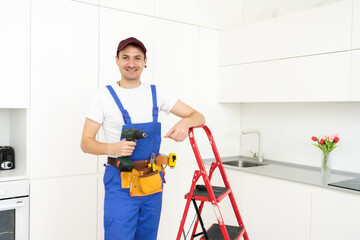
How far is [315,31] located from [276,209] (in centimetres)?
140

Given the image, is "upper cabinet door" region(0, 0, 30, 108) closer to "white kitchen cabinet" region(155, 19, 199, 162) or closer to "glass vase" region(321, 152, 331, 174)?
"white kitchen cabinet" region(155, 19, 199, 162)

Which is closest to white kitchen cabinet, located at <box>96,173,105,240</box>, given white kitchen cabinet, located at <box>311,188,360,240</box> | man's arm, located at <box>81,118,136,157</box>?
man's arm, located at <box>81,118,136,157</box>

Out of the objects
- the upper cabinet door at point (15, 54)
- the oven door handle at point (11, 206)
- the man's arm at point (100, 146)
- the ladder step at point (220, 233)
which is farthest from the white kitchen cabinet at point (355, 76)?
the oven door handle at point (11, 206)

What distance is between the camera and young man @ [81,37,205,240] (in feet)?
6.44

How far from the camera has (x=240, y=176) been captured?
3.07 m

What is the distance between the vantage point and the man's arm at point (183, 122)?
6.21ft

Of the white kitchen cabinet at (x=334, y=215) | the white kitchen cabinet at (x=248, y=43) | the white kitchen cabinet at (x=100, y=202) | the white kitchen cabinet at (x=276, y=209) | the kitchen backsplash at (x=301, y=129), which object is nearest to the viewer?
the white kitchen cabinet at (x=334, y=215)

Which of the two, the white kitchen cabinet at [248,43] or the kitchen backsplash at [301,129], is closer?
the kitchen backsplash at [301,129]

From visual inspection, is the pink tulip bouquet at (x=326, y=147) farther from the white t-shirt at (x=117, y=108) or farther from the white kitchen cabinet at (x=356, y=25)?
the white t-shirt at (x=117, y=108)

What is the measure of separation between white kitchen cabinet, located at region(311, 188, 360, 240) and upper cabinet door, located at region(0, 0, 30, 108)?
2122 mm

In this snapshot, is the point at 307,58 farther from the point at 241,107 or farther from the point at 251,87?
the point at 241,107

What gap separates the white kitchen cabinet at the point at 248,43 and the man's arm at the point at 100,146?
1.77 meters

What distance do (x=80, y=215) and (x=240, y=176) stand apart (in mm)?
1326

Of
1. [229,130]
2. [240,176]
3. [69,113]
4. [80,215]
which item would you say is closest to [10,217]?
[80,215]
